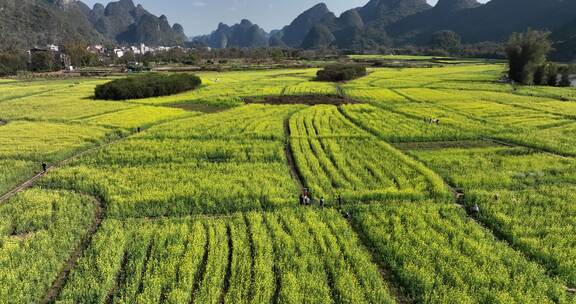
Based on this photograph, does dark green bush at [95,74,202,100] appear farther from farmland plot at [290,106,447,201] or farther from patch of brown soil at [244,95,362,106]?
farmland plot at [290,106,447,201]

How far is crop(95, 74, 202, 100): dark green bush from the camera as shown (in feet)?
173

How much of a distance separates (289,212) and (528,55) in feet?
238

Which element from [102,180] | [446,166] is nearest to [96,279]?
[102,180]

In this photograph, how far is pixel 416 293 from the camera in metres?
12.2

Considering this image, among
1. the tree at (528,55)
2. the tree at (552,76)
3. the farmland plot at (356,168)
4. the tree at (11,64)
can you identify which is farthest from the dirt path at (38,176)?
the tree at (11,64)

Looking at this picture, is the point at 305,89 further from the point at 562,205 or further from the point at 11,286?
the point at 11,286

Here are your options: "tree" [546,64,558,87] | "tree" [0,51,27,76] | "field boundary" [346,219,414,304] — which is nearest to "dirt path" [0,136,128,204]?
"field boundary" [346,219,414,304]

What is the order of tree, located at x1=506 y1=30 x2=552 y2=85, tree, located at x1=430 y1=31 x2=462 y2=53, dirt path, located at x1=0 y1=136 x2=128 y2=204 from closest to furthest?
1. dirt path, located at x1=0 y1=136 x2=128 y2=204
2. tree, located at x1=506 y1=30 x2=552 y2=85
3. tree, located at x1=430 y1=31 x2=462 y2=53

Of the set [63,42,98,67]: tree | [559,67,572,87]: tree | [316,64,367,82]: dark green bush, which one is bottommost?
[559,67,572,87]: tree

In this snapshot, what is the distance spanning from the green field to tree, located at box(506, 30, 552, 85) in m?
40.5

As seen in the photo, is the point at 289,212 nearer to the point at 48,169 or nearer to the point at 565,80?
the point at 48,169

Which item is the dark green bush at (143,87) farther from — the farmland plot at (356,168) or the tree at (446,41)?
the tree at (446,41)

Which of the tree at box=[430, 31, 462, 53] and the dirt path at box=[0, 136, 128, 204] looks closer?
the dirt path at box=[0, 136, 128, 204]

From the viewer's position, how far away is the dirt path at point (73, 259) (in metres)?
12.5
